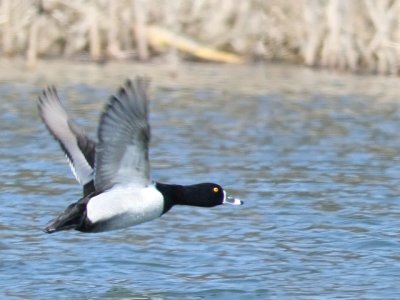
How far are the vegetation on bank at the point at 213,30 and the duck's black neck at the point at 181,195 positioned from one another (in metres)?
10.7

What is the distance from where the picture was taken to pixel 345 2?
1934 cm

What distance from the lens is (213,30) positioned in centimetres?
2048

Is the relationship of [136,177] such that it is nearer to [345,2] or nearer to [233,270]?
[233,270]

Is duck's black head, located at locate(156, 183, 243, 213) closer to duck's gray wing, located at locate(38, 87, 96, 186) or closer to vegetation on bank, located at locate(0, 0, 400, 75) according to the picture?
duck's gray wing, located at locate(38, 87, 96, 186)

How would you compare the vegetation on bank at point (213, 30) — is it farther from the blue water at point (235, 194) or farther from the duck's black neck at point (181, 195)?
the duck's black neck at point (181, 195)

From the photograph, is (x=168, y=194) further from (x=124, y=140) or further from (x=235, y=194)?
(x=235, y=194)

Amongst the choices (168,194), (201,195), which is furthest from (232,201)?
(168,194)

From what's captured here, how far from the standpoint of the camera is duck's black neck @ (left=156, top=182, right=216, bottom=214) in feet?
27.7

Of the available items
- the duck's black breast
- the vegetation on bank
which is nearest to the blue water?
the duck's black breast

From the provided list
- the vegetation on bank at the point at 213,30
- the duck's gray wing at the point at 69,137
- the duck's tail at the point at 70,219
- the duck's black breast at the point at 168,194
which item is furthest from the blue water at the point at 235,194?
the vegetation on bank at the point at 213,30

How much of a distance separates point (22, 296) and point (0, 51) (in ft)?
45.0

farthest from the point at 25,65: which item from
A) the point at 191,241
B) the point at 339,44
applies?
the point at 191,241

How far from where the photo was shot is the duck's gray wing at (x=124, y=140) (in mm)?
7656

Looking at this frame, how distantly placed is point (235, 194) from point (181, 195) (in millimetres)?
2850
